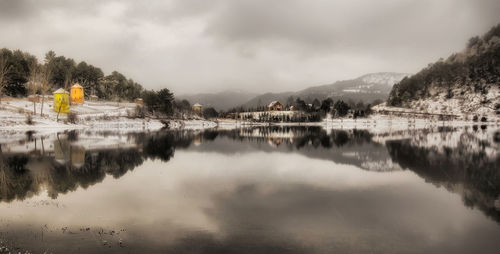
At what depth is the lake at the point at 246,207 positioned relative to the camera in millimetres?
13445

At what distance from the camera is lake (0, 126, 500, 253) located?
1345cm

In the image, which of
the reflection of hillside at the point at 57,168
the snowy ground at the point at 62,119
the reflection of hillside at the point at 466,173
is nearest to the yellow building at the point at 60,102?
the snowy ground at the point at 62,119

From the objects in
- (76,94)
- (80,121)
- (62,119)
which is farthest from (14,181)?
(76,94)

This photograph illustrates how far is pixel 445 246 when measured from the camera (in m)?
13.4

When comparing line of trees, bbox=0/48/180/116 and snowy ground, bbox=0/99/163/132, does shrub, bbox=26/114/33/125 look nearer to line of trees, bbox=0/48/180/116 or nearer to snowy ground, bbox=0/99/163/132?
snowy ground, bbox=0/99/163/132

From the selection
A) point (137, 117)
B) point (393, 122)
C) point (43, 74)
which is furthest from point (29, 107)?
point (393, 122)

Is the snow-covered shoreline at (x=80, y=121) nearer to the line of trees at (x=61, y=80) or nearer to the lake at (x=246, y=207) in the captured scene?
the line of trees at (x=61, y=80)

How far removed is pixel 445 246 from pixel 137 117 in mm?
126751

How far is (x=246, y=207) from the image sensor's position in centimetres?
1878

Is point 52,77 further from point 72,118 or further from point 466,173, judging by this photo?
point 466,173

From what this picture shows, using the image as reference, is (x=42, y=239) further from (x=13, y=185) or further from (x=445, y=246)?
(x=445, y=246)

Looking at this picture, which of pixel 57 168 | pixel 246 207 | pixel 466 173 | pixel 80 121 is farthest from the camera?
pixel 80 121

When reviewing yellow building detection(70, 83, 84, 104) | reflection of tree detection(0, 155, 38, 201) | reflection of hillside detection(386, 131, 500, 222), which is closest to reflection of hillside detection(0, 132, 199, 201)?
reflection of tree detection(0, 155, 38, 201)

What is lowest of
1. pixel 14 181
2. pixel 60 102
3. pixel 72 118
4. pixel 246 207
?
pixel 246 207
